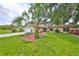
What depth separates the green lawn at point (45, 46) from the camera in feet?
4.99

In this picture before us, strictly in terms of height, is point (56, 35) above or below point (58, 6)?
below

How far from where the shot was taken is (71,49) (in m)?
1.52

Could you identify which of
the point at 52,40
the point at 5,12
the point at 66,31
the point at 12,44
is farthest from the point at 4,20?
the point at 66,31

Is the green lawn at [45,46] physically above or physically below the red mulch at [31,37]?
below

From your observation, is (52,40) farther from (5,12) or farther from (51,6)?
(5,12)

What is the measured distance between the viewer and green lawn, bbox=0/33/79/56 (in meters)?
1.52

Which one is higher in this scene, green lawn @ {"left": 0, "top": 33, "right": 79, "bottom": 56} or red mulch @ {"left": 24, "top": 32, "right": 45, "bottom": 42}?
red mulch @ {"left": 24, "top": 32, "right": 45, "bottom": 42}

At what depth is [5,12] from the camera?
1543mm

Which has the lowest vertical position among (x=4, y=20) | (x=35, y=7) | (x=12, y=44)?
(x=12, y=44)

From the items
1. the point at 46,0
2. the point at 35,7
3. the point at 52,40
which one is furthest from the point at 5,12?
the point at 52,40

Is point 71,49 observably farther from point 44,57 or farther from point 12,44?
point 12,44

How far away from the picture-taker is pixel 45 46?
5.04ft

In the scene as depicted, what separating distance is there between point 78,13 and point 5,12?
646 millimetres

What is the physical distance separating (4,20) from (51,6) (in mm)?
432
